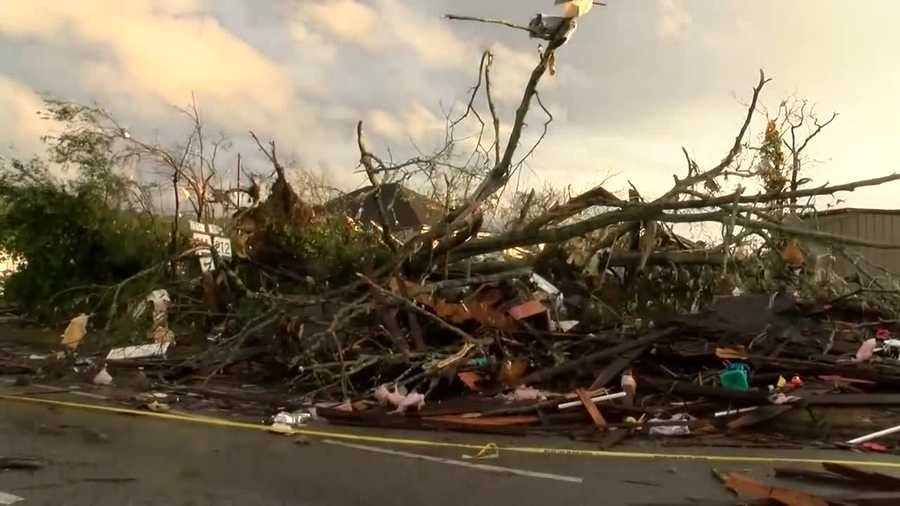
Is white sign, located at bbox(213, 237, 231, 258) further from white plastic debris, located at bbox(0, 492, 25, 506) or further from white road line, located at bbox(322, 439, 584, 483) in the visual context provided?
white plastic debris, located at bbox(0, 492, 25, 506)

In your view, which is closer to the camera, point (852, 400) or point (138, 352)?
point (852, 400)

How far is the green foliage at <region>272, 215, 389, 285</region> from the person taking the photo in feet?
44.7

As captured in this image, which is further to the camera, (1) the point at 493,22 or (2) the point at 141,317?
(2) the point at 141,317

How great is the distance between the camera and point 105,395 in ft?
33.9

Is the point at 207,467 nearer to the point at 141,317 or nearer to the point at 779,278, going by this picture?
the point at 141,317

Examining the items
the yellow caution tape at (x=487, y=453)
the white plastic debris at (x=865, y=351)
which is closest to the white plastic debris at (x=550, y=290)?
the white plastic debris at (x=865, y=351)

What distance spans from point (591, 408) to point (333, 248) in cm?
706

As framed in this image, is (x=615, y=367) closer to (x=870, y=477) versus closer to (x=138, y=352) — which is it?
(x=870, y=477)

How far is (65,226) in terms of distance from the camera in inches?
766

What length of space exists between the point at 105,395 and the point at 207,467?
4543 mm

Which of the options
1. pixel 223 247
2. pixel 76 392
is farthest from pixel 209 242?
pixel 76 392

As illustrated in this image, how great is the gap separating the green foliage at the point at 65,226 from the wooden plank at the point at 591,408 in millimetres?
13275

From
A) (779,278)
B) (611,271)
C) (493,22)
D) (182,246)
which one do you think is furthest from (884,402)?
(182,246)

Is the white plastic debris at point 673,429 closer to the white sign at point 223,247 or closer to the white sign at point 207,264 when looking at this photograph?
the white sign at point 223,247
